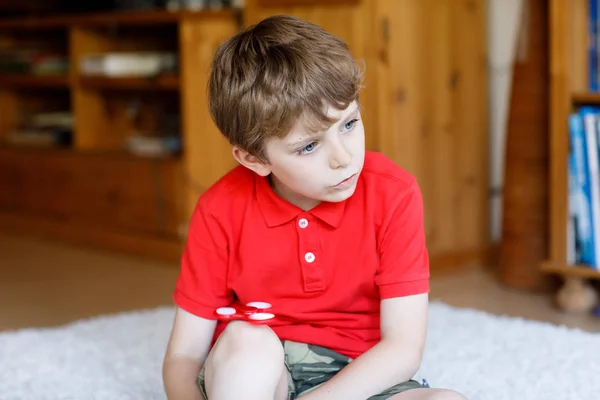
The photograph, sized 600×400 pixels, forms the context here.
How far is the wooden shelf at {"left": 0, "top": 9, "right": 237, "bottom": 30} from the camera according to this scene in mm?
2803

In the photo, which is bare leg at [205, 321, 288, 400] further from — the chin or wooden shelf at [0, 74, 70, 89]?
wooden shelf at [0, 74, 70, 89]

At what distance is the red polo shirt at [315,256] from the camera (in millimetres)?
1186

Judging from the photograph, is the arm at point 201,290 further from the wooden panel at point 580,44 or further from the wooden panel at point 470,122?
the wooden panel at point 470,122

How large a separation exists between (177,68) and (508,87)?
1.14m

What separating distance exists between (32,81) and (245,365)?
2693 mm

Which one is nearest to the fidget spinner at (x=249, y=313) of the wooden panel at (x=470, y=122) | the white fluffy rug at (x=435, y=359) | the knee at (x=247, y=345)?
the knee at (x=247, y=345)

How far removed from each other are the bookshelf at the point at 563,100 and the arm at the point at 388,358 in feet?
3.57

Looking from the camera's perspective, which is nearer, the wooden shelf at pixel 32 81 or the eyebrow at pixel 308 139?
the eyebrow at pixel 308 139

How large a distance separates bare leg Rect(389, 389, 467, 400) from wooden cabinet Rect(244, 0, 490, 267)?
4.40ft

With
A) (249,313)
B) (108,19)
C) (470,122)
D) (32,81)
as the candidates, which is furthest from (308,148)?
(32,81)

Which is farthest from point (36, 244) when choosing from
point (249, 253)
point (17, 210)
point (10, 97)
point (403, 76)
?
point (249, 253)

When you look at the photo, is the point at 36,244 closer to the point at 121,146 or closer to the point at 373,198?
the point at 121,146

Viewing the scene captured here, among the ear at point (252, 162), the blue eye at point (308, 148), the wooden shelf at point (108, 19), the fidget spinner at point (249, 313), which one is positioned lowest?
the fidget spinner at point (249, 313)

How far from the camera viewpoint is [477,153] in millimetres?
2668
